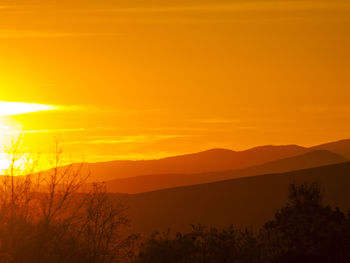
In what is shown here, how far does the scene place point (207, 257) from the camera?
57.0 m

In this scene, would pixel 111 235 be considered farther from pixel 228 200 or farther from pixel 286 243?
pixel 228 200

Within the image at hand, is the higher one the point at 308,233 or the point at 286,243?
the point at 308,233

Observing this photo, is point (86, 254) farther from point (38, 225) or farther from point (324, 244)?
point (324, 244)

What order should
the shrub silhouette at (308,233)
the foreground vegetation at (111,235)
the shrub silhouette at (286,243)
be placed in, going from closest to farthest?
the foreground vegetation at (111,235), the shrub silhouette at (308,233), the shrub silhouette at (286,243)

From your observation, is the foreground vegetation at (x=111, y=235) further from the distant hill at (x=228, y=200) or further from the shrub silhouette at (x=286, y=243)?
the distant hill at (x=228, y=200)

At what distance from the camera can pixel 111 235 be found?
52.8m

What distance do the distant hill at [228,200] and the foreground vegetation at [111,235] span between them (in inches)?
3587

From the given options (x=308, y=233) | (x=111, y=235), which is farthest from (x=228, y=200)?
(x=111, y=235)

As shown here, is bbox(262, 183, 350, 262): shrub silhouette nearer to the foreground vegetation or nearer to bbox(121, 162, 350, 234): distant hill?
the foreground vegetation

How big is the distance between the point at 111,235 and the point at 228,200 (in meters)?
116

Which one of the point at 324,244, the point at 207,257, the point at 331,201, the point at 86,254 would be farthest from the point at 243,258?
the point at 331,201

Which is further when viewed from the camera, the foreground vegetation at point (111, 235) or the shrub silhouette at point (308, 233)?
the shrub silhouette at point (308, 233)

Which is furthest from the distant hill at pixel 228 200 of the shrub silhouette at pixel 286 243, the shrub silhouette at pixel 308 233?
the shrub silhouette at pixel 308 233

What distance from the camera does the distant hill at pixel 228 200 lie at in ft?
511
